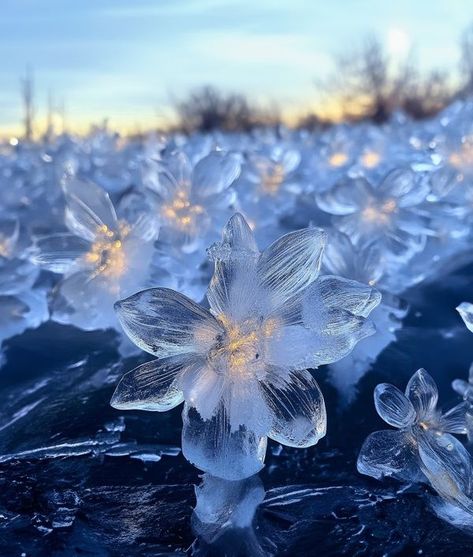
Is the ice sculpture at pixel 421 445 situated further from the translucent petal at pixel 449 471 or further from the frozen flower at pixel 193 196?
the frozen flower at pixel 193 196

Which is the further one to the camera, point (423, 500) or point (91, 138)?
point (91, 138)

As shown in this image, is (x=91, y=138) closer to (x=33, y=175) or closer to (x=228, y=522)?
(x=33, y=175)

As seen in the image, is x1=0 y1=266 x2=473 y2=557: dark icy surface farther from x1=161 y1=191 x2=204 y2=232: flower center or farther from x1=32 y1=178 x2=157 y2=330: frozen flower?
x1=161 y1=191 x2=204 y2=232: flower center

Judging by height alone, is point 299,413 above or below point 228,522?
above

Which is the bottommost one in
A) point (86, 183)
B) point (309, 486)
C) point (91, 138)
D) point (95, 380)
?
point (91, 138)

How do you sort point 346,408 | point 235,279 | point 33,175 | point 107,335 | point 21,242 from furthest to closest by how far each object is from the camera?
point 33,175, point 21,242, point 107,335, point 346,408, point 235,279

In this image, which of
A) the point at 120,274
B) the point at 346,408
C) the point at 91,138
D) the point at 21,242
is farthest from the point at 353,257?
the point at 91,138

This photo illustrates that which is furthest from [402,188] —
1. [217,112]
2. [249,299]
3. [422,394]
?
[217,112]

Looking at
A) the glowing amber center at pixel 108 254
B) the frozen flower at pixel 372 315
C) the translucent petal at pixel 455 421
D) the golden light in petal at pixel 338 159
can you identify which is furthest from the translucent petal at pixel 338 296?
the golden light in petal at pixel 338 159
